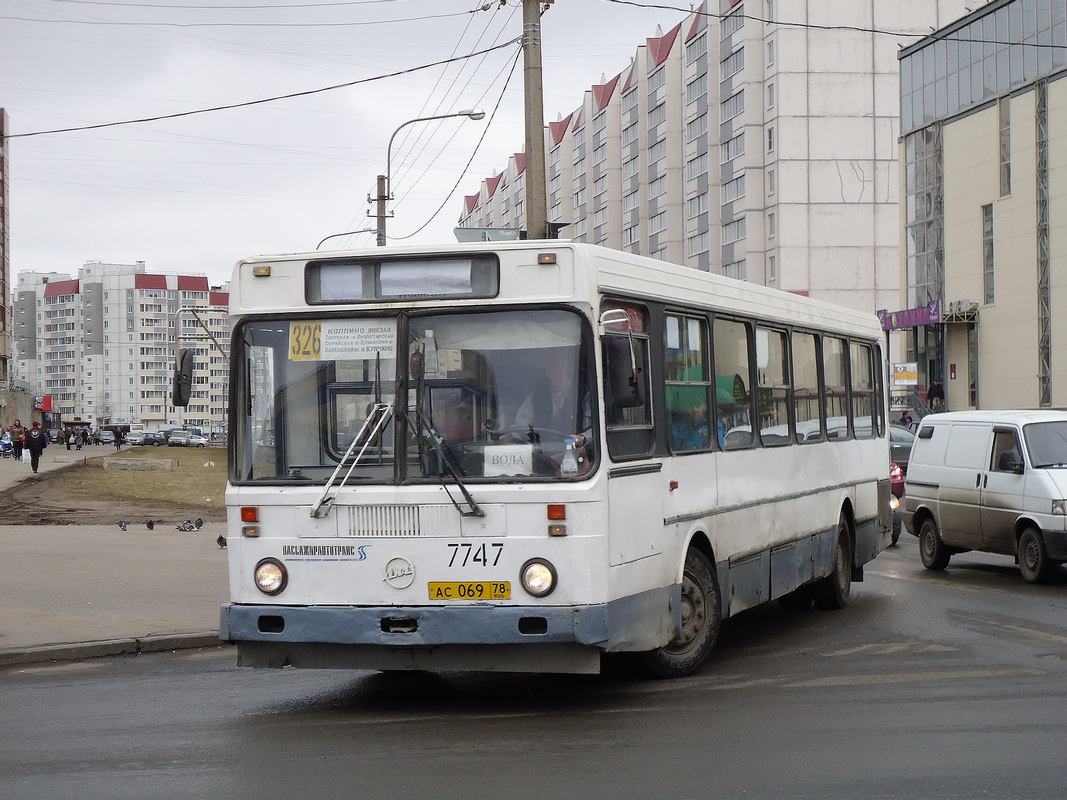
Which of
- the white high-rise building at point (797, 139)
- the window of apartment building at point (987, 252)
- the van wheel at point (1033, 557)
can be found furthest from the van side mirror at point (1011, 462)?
the white high-rise building at point (797, 139)

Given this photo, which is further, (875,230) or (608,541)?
(875,230)

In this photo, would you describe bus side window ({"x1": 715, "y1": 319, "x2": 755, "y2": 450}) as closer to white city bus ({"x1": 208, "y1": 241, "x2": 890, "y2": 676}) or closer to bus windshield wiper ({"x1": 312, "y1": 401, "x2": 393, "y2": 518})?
white city bus ({"x1": 208, "y1": 241, "x2": 890, "y2": 676})

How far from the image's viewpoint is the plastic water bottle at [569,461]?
7.57m

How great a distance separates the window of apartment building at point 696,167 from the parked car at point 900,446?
172 ft

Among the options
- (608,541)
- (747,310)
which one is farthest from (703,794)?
(747,310)

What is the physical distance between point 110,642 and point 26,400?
115 meters

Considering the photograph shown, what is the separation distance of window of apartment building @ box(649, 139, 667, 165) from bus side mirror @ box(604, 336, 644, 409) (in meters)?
80.5

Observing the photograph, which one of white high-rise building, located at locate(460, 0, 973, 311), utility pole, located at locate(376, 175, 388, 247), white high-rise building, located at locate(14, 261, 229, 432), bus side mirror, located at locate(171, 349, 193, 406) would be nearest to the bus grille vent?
bus side mirror, located at locate(171, 349, 193, 406)

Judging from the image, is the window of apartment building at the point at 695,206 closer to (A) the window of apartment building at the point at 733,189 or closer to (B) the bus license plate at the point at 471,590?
(A) the window of apartment building at the point at 733,189

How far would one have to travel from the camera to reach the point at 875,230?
71.1 metres

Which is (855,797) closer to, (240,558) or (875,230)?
(240,558)

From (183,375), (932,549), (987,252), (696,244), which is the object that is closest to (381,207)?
(932,549)

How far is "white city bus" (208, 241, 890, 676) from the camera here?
7539mm

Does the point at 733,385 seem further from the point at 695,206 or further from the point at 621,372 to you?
the point at 695,206
